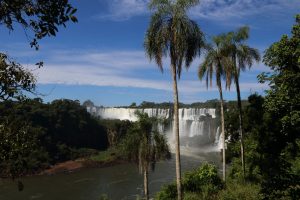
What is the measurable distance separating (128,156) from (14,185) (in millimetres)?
41042

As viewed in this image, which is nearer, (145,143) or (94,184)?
(145,143)

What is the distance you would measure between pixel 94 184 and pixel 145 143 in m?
37.6

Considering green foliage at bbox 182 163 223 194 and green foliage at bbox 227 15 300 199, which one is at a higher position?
green foliage at bbox 227 15 300 199

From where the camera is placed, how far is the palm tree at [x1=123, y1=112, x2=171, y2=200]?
A: 90.7ft

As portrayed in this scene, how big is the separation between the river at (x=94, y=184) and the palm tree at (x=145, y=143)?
20.0 meters

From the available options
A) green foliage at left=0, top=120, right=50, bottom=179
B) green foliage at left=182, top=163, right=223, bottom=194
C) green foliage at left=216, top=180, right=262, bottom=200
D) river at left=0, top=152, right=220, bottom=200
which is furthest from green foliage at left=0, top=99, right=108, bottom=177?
green foliage at left=0, top=120, right=50, bottom=179

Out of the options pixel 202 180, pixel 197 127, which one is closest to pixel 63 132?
pixel 197 127

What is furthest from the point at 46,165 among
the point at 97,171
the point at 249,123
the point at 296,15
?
the point at 296,15

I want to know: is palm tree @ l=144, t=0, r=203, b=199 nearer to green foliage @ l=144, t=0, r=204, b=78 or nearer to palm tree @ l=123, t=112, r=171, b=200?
green foliage @ l=144, t=0, r=204, b=78

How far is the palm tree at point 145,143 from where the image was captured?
90.7 feet

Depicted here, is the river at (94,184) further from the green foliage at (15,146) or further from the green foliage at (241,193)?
the green foliage at (15,146)

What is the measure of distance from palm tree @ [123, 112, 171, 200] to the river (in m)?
20.0

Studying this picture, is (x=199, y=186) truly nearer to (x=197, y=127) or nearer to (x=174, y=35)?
(x=174, y=35)

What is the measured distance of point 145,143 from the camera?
27531 millimetres
